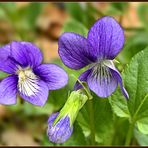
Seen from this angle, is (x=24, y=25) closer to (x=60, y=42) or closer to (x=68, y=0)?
(x=68, y=0)

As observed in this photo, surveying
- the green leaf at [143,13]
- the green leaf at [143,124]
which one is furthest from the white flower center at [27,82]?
the green leaf at [143,13]

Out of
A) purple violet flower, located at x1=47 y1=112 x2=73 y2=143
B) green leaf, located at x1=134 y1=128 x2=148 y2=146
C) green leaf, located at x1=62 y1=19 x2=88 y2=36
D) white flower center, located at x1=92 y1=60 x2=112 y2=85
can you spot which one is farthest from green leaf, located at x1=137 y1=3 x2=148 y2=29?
purple violet flower, located at x1=47 y1=112 x2=73 y2=143

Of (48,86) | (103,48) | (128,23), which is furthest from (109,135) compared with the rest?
(128,23)

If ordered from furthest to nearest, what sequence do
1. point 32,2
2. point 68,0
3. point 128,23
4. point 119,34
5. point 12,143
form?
point 128,23 → point 32,2 → point 68,0 → point 12,143 → point 119,34

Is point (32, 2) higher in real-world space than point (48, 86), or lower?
higher

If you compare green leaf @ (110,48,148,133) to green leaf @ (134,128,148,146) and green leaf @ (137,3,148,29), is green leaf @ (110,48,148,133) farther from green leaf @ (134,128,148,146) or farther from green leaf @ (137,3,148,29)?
green leaf @ (137,3,148,29)

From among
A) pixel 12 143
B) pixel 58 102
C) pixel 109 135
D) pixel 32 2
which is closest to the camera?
pixel 109 135
